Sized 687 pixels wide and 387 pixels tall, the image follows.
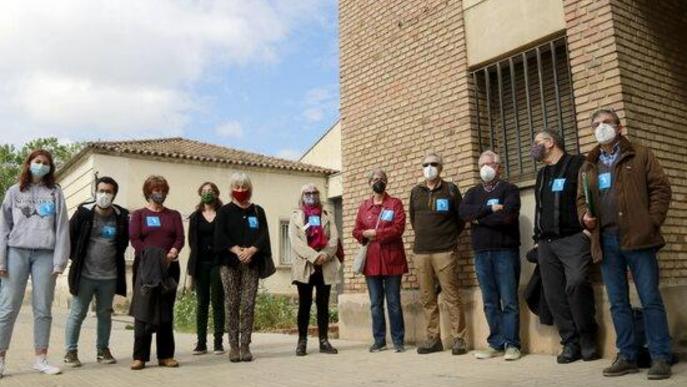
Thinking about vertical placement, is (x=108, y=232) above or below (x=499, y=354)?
above

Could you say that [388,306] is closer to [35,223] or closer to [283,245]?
[35,223]

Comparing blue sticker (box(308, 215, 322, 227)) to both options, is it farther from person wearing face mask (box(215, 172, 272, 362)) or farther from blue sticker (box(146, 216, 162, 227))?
blue sticker (box(146, 216, 162, 227))

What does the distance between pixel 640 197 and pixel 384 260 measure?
9.84 ft

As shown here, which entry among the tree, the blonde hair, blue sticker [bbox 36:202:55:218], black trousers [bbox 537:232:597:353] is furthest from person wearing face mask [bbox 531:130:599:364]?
the tree

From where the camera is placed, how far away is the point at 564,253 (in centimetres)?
560

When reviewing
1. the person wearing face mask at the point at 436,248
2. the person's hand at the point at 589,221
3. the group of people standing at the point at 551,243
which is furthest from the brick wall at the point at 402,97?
the person's hand at the point at 589,221

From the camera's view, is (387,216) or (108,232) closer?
(108,232)

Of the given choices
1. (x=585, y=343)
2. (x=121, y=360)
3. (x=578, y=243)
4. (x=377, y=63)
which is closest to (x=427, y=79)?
(x=377, y=63)

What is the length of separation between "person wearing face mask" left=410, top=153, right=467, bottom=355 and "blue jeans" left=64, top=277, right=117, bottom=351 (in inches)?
132

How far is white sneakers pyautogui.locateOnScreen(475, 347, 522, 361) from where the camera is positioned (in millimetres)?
5965

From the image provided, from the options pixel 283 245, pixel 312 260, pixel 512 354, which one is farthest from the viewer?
pixel 283 245

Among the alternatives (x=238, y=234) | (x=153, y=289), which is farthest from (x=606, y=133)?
(x=153, y=289)

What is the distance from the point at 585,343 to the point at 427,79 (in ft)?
12.4

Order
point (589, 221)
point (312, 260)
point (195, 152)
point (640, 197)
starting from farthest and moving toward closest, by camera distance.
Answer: point (195, 152) < point (312, 260) < point (589, 221) < point (640, 197)
